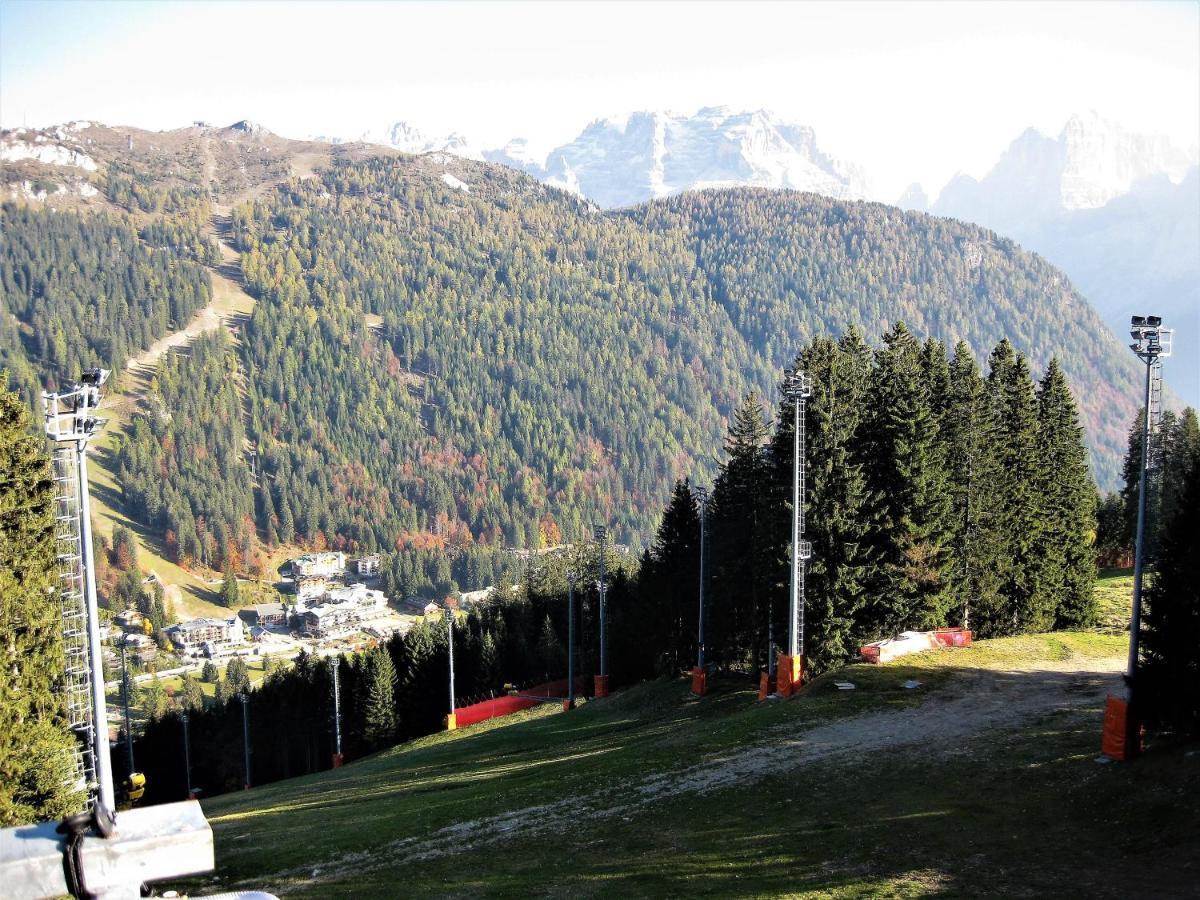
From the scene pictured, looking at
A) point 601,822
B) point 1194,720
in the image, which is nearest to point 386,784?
point 601,822

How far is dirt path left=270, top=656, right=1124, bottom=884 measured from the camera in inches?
1112

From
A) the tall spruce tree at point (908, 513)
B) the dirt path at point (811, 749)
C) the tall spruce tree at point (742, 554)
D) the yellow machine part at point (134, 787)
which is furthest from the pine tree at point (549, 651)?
the dirt path at point (811, 749)

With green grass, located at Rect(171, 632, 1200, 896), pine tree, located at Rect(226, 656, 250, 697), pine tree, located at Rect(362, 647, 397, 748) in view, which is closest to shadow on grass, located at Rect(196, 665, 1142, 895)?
green grass, located at Rect(171, 632, 1200, 896)

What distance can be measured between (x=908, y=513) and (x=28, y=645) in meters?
36.7

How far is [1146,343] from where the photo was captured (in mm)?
29125

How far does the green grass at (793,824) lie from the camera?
21859mm

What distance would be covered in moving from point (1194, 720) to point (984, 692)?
36.4 ft

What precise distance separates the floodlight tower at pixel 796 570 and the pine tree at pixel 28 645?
26491 mm

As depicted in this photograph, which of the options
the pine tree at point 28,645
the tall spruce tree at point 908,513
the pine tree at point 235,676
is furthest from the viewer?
the pine tree at point 235,676

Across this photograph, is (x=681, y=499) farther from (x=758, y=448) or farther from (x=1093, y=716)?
(x=1093, y=716)

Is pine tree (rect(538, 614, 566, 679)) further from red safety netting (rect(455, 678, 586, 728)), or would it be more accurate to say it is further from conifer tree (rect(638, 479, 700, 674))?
conifer tree (rect(638, 479, 700, 674))

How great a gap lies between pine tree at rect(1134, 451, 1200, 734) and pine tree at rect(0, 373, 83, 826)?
30151mm

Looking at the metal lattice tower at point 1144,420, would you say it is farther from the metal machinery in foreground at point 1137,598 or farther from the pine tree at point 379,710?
the pine tree at point 379,710

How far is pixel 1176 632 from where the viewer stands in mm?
28188
